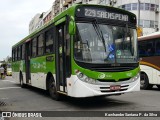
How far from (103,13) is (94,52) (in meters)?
1.50

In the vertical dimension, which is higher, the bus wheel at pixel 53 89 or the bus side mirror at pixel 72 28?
the bus side mirror at pixel 72 28

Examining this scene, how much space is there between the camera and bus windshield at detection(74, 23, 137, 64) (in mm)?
9789

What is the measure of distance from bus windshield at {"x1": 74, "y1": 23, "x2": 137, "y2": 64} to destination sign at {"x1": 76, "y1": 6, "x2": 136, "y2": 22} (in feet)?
1.05

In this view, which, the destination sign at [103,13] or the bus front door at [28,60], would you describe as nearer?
the destination sign at [103,13]

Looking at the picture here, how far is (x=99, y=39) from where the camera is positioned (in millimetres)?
9984

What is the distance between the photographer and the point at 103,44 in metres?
10.0

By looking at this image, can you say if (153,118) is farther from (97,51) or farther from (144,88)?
(144,88)

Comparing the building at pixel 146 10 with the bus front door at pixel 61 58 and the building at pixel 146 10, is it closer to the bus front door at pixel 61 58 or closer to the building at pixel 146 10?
the building at pixel 146 10

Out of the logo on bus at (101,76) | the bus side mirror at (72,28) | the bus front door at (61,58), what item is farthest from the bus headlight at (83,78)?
the bus side mirror at (72,28)

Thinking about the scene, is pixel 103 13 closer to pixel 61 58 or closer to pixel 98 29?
pixel 98 29

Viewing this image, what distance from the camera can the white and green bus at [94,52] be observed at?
31.9ft

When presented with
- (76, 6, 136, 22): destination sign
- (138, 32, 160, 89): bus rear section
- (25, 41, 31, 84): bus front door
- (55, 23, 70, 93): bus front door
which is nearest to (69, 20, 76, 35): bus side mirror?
(76, 6, 136, 22): destination sign

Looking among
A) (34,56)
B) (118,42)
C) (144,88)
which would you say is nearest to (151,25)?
(144,88)

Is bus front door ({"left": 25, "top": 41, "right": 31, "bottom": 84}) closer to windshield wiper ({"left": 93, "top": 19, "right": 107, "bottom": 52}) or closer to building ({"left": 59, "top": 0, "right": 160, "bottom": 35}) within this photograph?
windshield wiper ({"left": 93, "top": 19, "right": 107, "bottom": 52})
